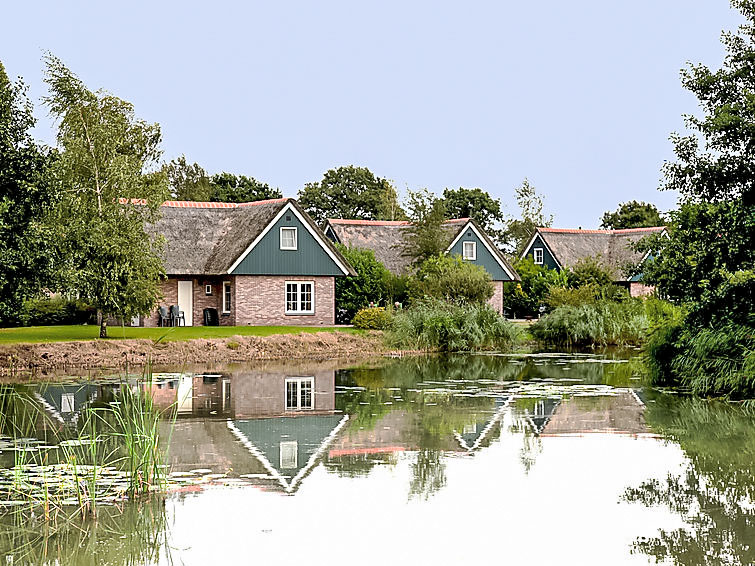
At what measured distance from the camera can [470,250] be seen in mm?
49688

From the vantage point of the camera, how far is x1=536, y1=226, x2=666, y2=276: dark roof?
203ft

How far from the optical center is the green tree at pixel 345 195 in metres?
79.2

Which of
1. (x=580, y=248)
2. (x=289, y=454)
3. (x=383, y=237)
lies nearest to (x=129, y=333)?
(x=289, y=454)

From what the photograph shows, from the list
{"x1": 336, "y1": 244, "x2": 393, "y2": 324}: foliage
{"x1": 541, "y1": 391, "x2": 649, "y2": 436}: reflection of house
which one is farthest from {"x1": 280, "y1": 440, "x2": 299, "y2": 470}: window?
{"x1": 336, "y1": 244, "x2": 393, "y2": 324}: foliage

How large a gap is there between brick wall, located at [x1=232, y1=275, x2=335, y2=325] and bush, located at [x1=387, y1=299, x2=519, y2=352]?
5196 millimetres

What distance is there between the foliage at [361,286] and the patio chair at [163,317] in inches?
292

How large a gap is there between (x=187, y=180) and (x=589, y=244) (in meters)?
28.8

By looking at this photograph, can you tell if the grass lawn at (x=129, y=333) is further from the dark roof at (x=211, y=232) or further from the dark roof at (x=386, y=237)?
the dark roof at (x=386, y=237)

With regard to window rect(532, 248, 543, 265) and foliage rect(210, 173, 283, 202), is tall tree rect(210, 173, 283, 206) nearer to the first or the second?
foliage rect(210, 173, 283, 202)

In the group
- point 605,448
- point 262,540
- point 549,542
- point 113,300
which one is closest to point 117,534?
point 262,540

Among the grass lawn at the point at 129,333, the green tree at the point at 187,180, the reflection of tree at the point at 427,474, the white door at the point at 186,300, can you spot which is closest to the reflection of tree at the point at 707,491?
the reflection of tree at the point at 427,474

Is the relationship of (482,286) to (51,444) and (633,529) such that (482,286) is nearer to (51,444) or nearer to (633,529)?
(51,444)

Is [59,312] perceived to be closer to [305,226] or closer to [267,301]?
[267,301]

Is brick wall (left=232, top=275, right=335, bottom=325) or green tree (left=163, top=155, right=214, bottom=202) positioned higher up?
green tree (left=163, top=155, right=214, bottom=202)
